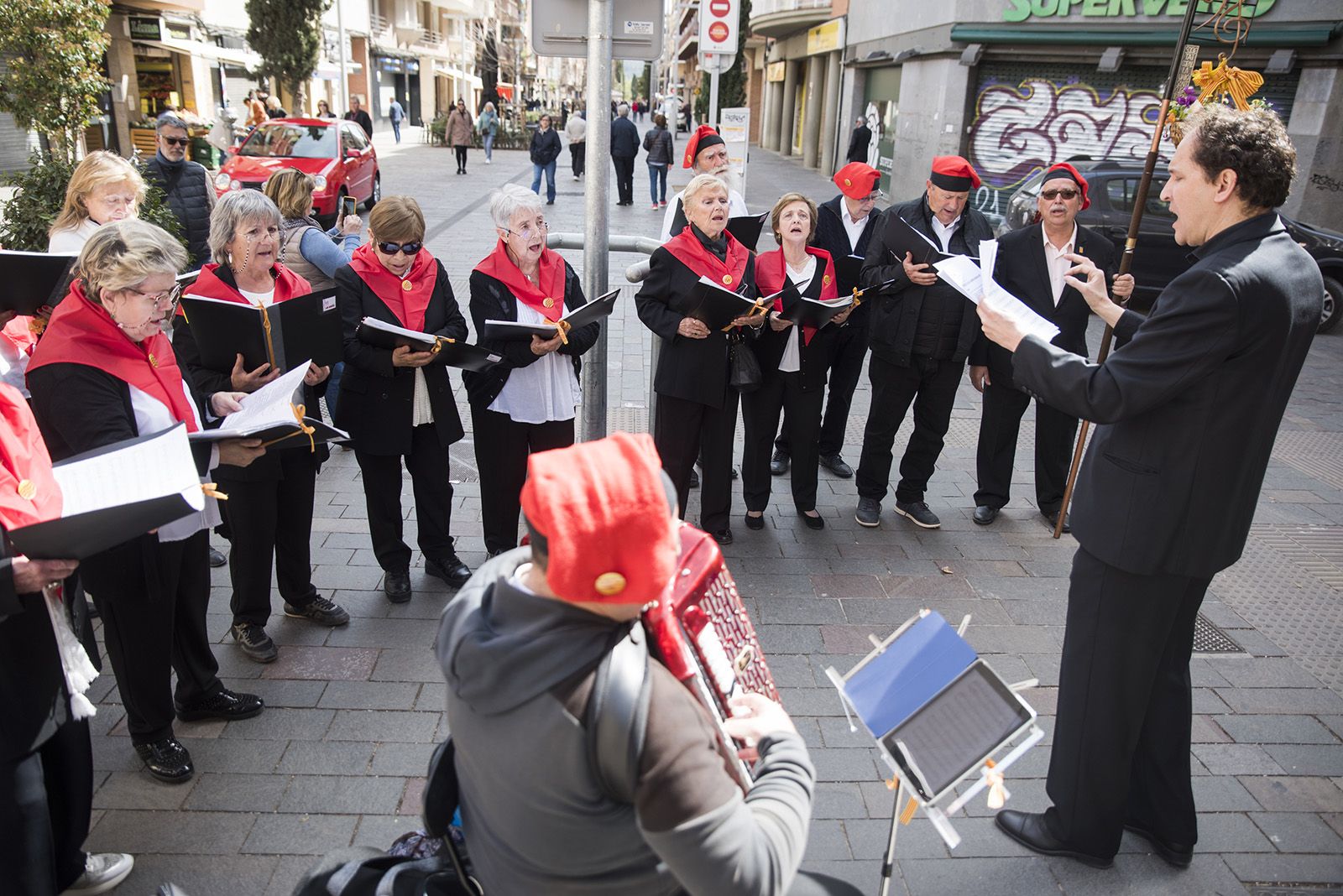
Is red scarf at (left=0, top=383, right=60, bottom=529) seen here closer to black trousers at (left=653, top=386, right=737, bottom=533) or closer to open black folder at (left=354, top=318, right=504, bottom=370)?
open black folder at (left=354, top=318, right=504, bottom=370)

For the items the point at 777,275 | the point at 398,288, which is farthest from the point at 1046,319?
the point at 398,288

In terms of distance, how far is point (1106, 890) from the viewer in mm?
2980

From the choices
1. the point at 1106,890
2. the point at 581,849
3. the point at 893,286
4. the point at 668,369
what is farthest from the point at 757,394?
the point at 581,849

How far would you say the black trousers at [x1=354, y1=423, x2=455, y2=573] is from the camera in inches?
179

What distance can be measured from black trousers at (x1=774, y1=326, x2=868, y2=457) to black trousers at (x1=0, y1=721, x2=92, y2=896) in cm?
413

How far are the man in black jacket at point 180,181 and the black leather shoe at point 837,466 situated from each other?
5.02 metres

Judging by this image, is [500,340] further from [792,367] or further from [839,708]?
[839,708]

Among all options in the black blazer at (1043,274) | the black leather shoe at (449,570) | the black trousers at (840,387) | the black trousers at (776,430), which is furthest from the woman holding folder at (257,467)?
the black blazer at (1043,274)

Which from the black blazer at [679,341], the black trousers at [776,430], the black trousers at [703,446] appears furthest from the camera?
the black trousers at [776,430]

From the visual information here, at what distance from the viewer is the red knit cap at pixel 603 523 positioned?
1.37 meters

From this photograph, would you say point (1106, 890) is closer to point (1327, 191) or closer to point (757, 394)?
point (757, 394)

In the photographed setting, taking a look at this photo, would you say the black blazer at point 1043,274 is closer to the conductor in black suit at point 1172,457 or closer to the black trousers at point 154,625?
the conductor in black suit at point 1172,457

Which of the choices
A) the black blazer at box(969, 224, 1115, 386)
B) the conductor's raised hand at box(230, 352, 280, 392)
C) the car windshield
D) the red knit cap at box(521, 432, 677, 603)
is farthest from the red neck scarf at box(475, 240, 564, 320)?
the car windshield

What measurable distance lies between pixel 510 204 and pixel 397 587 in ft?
6.36
